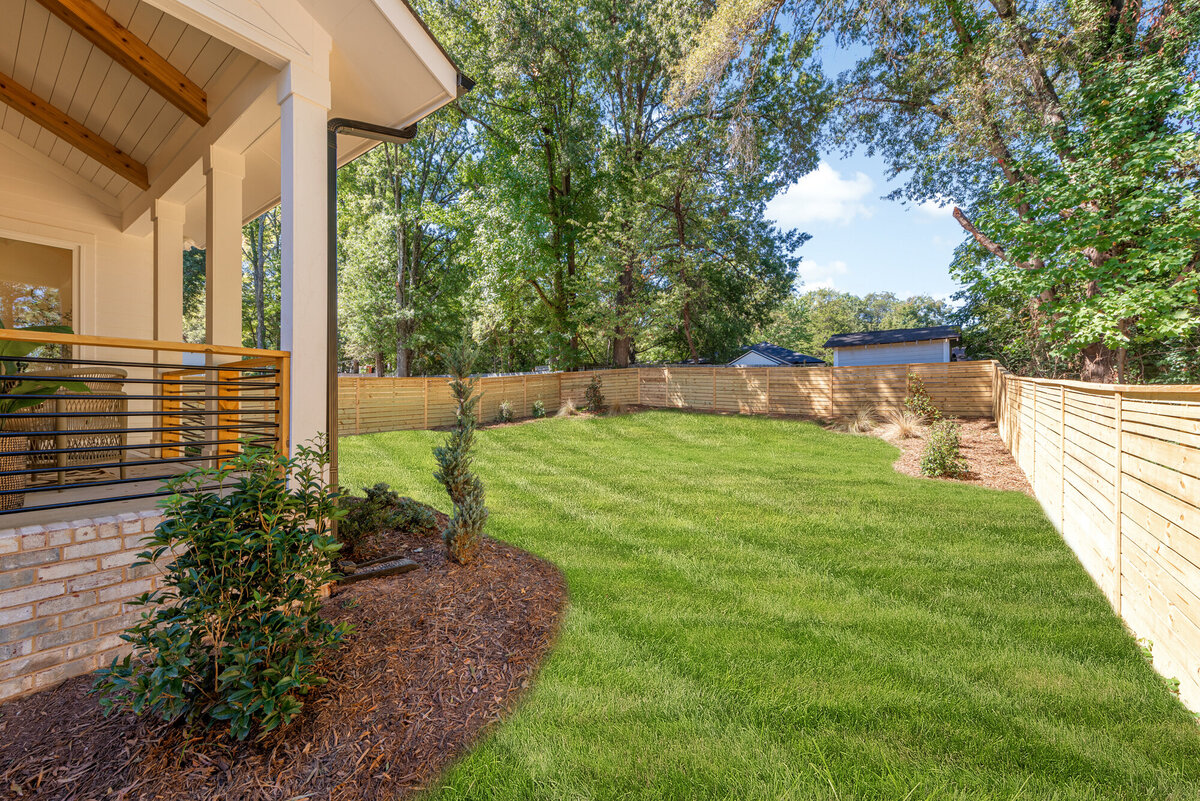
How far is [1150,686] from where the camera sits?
2.60 metres

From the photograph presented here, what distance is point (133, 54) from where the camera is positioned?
3.98 metres

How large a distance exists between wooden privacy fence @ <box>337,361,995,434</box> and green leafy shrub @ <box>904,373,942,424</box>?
0.35m

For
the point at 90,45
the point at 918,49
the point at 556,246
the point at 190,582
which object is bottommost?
the point at 190,582

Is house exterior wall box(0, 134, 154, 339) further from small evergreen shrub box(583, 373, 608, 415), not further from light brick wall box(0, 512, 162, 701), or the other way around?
small evergreen shrub box(583, 373, 608, 415)

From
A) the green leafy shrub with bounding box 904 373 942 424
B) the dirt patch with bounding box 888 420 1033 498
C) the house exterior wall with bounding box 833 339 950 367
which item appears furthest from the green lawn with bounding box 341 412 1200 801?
the house exterior wall with bounding box 833 339 950 367

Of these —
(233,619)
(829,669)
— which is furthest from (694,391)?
(233,619)

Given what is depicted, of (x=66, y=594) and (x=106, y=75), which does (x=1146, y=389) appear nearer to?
(x=66, y=594)

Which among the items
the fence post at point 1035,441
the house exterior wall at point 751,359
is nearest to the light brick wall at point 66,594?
the fence post at point 1035,441

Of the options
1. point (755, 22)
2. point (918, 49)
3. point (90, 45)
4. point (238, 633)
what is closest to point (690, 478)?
point (238, 633)

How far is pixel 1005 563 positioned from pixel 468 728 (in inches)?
184

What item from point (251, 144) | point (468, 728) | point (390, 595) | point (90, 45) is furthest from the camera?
point (251, 144)

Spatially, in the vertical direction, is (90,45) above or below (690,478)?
above

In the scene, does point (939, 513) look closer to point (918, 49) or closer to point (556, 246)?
point (918, 49)

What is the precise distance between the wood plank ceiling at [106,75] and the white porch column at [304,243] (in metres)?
1.04
